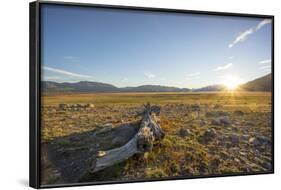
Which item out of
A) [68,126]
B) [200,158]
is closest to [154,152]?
[200,158]

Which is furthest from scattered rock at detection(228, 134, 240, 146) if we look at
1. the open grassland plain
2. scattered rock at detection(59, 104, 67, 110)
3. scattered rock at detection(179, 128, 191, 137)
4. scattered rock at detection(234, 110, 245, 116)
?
scattered rock at detection(59, 104, 67, 110)

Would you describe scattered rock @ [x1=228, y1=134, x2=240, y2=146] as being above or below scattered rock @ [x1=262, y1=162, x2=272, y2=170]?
above

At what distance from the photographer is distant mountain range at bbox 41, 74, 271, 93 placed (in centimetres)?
616

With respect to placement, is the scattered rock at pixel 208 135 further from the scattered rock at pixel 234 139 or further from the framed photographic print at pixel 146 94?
the scattered rock at pixel 234 139

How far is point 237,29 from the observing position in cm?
705

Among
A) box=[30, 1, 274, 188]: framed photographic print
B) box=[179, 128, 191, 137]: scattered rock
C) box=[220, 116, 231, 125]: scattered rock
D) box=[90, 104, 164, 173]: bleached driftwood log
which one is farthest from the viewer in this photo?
box=[220, 116, 231, 125]: scattered rock

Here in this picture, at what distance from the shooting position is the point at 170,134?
666 centimetres

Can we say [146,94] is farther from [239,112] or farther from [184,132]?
[239,112]

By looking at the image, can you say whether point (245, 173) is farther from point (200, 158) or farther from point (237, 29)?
point (237, 29)

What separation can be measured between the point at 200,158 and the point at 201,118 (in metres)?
0.53

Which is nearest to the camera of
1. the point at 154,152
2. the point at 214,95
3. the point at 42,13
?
the point at 42,13

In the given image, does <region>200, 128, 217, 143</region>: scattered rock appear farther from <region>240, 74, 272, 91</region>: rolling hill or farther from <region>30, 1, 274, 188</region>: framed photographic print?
<region>240, 74, 272, 91</region>: rolling hill

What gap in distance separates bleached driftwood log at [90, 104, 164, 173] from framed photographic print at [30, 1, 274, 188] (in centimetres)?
1

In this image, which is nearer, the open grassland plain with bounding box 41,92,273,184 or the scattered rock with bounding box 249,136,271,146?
the open grassland plain with bounding box 41,92,273,184
